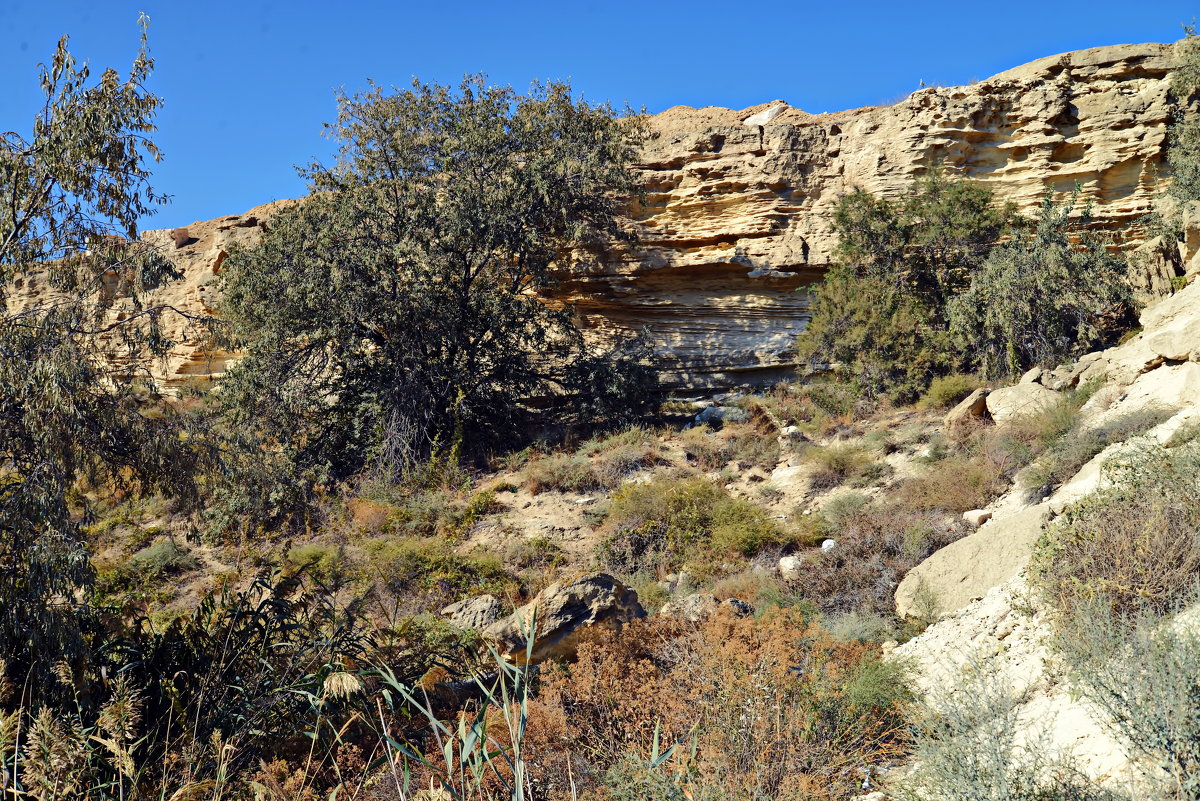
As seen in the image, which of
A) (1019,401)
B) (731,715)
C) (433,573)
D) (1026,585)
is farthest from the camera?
(1019,401)

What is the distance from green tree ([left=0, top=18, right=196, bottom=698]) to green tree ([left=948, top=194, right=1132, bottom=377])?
1302cm

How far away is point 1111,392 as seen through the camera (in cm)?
1116

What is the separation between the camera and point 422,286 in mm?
16172

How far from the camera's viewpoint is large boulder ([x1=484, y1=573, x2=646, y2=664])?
6449mm

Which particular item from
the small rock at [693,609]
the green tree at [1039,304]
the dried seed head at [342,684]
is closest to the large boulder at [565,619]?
the small rock at [693,609]

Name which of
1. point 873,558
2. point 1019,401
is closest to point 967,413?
point 1019,401

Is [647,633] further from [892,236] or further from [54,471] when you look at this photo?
[892,236]

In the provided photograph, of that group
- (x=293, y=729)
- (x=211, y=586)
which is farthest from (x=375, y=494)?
(x=293, y=729)

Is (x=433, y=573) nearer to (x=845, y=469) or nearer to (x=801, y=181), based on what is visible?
(x=845, y=469)

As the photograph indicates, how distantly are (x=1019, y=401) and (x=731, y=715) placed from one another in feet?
30.8

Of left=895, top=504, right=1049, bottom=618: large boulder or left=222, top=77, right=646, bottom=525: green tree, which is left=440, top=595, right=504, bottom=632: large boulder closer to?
left=895, top=504, right=1049, bottom=618: large boulder

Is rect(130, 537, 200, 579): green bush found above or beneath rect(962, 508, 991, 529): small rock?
above

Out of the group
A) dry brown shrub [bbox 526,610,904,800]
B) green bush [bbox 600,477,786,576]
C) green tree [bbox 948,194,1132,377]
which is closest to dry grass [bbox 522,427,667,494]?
green bush [bbox 600,477,786,576]

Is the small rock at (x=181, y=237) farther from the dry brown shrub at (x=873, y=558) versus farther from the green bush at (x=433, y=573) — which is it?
Result: the dry brown shrub at (x=873, y=558)
